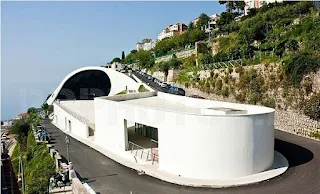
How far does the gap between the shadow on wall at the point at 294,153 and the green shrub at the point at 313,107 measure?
2377 mm

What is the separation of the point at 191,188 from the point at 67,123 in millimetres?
18530

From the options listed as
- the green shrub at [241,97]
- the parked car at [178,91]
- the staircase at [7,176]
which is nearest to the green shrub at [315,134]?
the green shrub at [241,97]

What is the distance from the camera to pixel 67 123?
1133 inches

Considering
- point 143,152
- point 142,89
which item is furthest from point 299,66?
point 142,89

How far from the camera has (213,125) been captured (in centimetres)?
1347

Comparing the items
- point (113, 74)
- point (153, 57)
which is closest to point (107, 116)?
point (113, 74)

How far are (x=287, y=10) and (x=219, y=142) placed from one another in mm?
30529

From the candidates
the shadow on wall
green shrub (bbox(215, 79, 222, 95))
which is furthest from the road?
green shrub (bbox(215, 79, 222, 95))

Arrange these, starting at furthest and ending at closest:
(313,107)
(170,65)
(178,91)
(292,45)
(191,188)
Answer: (170,65), (178,91), (292,45), (313,107), (191,188)

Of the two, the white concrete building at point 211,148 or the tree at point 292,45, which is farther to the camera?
the tree at point 292,45

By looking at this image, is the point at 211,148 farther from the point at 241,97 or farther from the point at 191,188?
the point at 241,97

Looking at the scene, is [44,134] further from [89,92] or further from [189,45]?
[189,45]

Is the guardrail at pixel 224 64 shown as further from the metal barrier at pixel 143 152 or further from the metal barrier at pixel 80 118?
the metal barrier at pixel 143 152

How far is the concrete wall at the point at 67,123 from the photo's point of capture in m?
24.4
